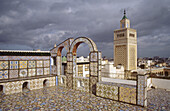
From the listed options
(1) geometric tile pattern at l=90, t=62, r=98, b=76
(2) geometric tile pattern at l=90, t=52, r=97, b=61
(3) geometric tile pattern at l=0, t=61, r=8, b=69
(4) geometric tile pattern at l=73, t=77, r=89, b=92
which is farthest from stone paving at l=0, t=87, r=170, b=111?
(3) geometric tile pattern at l=0, t=61, r=8, b=69

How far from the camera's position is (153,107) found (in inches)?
233

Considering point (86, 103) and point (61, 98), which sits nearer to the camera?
point (86, 103)

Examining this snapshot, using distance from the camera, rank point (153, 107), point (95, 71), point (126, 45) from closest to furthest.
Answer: point (153, 107) < point (95, 71) < point (126, 45)

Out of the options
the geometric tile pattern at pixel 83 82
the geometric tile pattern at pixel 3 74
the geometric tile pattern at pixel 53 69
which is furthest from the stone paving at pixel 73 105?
the geometric tile pattern at pixel 53 69

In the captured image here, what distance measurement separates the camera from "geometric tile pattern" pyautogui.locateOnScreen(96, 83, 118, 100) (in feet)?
22.7

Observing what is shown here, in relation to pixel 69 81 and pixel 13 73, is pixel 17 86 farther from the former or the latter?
pixel 69 81

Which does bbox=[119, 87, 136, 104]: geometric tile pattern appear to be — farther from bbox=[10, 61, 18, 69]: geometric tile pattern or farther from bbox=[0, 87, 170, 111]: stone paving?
bbox=[10, 61, 18, 69]: geometric tile pattern

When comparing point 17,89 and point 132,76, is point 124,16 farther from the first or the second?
point 17,89

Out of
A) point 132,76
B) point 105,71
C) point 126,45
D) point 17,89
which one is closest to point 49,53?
point 17,89

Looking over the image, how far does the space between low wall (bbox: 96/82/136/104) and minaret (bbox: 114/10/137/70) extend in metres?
12.2

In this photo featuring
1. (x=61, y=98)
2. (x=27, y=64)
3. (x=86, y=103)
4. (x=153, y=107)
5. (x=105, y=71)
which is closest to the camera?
(x=153, y=107)

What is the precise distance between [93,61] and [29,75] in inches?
220

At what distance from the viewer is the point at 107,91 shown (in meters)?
7.26

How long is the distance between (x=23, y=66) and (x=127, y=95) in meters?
7.95
